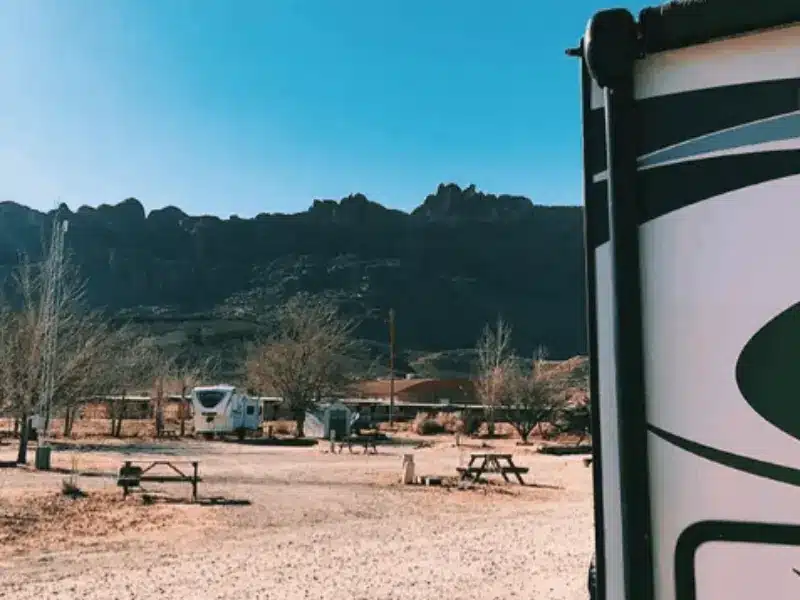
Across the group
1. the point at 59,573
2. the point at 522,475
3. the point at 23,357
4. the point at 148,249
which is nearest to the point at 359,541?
the point at 59,573

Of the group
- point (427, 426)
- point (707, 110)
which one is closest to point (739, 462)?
point (707, 110)

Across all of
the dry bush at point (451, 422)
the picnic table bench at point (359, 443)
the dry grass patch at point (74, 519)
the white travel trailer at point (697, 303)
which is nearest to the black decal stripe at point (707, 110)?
the white travel trailer at point (697, 303)

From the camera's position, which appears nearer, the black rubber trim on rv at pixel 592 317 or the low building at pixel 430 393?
the black rubber trim on rv at pixel 592 317

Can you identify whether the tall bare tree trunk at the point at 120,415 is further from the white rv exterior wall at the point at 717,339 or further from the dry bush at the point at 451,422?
the white rv exterior wall at the point at 717,339

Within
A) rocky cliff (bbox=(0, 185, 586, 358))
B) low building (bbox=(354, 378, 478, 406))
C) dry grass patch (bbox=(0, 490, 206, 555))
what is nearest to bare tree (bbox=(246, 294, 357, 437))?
low building (bbox=(354, 378, 478, 406))

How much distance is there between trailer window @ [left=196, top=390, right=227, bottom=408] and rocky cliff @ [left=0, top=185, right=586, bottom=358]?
62.5 m

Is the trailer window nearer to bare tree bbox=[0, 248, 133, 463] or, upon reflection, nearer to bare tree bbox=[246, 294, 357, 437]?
bare tree bbox=[0, 248, 133, 463]

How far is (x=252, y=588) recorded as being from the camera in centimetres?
743

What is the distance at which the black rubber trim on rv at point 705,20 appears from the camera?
1.59 m

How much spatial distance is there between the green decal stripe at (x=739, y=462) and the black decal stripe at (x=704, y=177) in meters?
0.48

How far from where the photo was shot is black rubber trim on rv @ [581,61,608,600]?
1755mm

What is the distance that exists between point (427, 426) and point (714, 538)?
37113 millimetres

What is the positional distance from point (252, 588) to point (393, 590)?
53.1 inches

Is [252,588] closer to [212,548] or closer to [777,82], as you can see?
[212,548]
